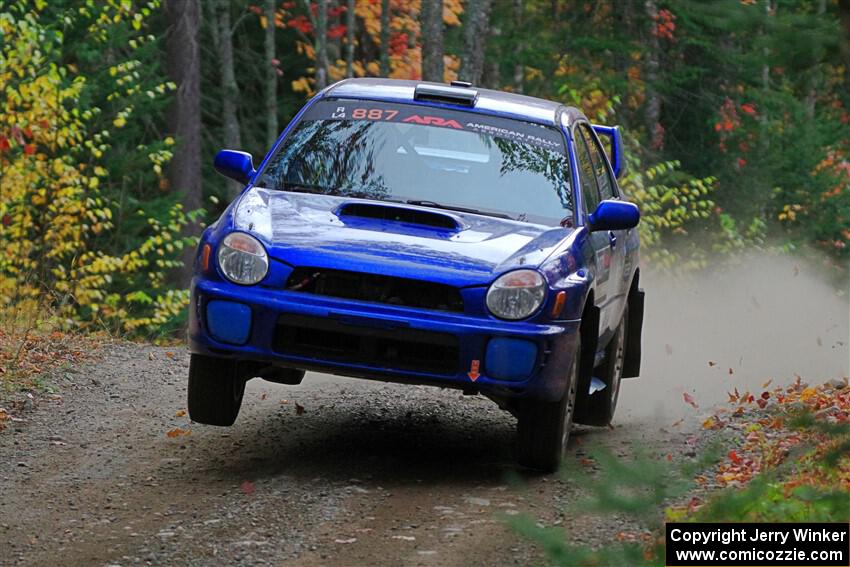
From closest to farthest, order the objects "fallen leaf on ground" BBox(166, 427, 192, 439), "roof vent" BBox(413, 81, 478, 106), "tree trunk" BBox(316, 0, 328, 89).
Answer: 1. "fallen leaf on ground" BBox(166, 427, 192, 439)
2. "roof vent" BBox(413, 81, 478, 106)
3. "tree trunk" BBox(316, 0, 328, 89)

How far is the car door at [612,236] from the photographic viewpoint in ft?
30.0

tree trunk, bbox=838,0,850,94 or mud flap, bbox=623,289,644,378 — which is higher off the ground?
tree trunk, bbox=838,0,850,94

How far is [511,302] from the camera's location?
711 centimetres

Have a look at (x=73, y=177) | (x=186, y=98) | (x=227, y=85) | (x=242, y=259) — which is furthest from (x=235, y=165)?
(x=227, y=85)

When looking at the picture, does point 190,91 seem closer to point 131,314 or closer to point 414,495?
point 131,314

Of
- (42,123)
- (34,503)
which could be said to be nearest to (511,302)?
(34,503)

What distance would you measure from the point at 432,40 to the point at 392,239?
1584 centimetres

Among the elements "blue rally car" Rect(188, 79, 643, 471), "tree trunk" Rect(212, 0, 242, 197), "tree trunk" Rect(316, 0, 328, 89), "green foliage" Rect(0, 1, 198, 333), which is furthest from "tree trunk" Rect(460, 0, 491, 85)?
"blue rally car" Rect(188, 79, 643, 471)

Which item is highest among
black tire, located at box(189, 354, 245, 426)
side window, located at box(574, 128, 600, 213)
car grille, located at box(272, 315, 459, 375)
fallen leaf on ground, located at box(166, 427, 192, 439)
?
side window, located at box(574, 128, 600, 213)

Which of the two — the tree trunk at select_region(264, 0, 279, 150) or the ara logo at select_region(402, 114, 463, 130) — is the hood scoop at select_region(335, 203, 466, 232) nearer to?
the ara logo at select_region(402, 114, 463, 130)

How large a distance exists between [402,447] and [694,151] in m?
24.3

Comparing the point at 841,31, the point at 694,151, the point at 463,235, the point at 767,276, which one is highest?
the point at 841,31

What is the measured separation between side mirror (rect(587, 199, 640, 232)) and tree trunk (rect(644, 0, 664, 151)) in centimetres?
2090

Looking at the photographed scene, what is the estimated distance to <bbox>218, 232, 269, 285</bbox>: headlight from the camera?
7.19 metres
